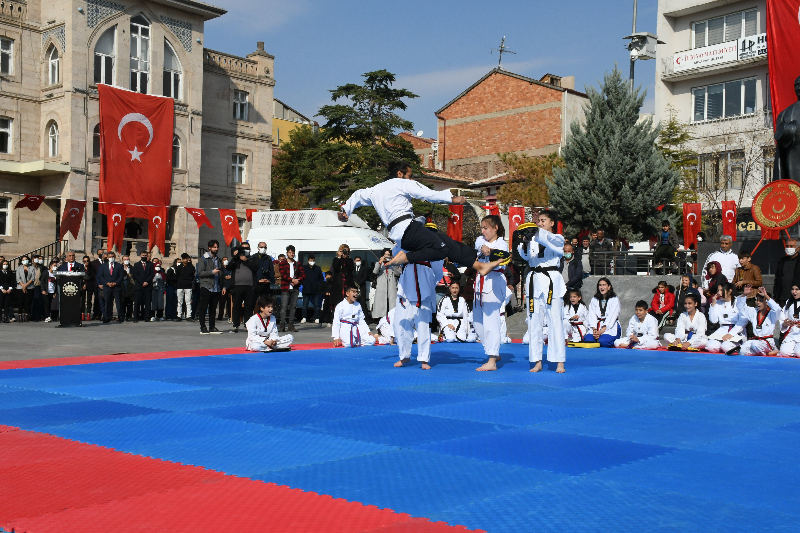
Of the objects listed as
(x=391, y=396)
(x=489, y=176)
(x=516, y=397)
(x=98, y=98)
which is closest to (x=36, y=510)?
(x=391, y=396)

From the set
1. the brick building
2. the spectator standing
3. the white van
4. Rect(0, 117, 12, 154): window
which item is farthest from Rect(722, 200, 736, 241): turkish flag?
Rect(0, 117, 12, 154): window

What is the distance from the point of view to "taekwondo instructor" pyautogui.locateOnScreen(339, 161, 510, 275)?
28.5 feet

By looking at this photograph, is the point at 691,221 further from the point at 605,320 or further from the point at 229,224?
the point at 229,224

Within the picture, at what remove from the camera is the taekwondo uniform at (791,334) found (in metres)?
12.1

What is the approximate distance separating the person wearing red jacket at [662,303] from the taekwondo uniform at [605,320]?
1.79 meters

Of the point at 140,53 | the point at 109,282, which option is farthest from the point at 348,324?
the point at 140,53

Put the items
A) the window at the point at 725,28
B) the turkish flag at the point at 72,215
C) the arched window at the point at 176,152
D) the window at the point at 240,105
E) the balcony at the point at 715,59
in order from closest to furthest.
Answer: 1. the turkish flag at the point at 72,215
2. the arched window at the point at 176,152
3. the balcony at the point at 715,59
4. the window at the point at 725,28
5. the window at the point at 240,105

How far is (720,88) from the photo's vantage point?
38.1m

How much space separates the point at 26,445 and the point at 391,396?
3086 millimetres

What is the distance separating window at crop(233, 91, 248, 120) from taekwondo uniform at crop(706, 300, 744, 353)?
2952 cm

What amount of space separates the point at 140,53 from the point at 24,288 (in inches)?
685

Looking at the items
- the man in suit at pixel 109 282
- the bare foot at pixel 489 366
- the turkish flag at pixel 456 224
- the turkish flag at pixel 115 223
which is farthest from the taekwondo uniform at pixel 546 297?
the turkish flag at pixel 115 223

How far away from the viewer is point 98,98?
32188mm

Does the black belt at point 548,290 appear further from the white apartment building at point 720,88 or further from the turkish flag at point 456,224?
the white apartment building at point 720,88
